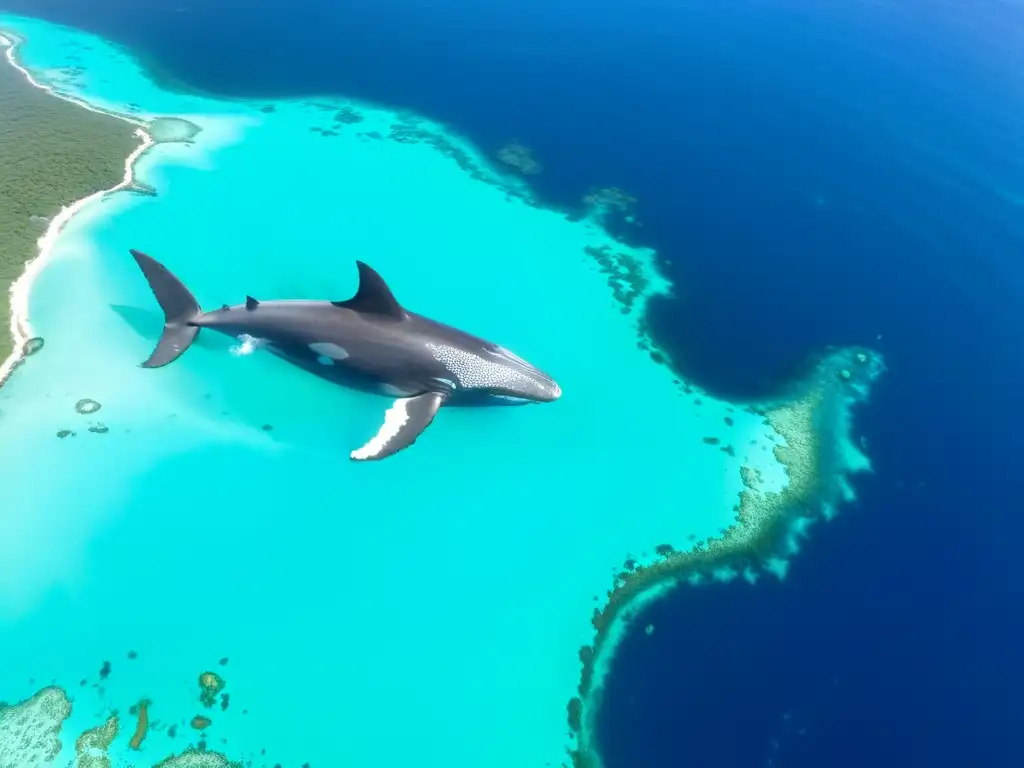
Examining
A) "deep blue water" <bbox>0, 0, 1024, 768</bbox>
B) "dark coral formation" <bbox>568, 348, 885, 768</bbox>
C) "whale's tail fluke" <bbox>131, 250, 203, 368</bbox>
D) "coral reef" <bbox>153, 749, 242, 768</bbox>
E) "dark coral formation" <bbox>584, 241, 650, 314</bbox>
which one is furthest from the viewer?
"dark coral formation" <bbox>584, 241, 650, 314</bbox>

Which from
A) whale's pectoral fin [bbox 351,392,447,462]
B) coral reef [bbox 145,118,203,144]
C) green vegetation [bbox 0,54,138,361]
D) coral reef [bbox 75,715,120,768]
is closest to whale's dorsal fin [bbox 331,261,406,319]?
whale's pectoral fin [bbox 351,392,447,462]

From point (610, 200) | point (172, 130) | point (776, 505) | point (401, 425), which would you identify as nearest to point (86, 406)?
point (401, 425)

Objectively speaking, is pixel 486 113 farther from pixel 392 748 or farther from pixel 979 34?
pixel 979 34

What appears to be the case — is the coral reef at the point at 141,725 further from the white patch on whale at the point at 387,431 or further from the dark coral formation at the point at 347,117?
the dark coral formation at the point at 347,117

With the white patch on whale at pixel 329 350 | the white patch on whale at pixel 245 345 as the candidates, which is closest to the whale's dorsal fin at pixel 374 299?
the white patch on whale at pixel 329 350

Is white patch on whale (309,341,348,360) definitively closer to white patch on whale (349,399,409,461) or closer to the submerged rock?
white patch on whale (349,399,409,461)

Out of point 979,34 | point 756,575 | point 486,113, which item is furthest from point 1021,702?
point 979,34

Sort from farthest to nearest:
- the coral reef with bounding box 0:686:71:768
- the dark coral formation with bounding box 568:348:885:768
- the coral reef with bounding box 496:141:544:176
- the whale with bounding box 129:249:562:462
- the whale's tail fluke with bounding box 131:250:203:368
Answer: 1. the coral reef with bounding box 496:141:544:176
2. the whale's tail fluke with bounding box 131:250:203:368
3. the whale with bounding box 129:249:562:462
4. the dark coral formation with bounding box 568:348:885:768
5. the coral reef with bounding box 0:686:71:768
